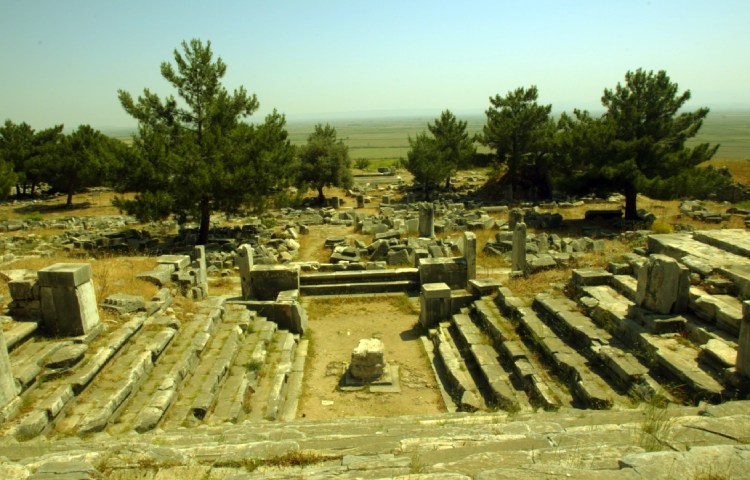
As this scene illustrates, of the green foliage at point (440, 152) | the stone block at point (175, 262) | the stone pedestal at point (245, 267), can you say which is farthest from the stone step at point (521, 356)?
the green foliage at point (440, 152)

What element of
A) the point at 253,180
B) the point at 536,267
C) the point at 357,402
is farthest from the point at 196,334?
the point at 253,180

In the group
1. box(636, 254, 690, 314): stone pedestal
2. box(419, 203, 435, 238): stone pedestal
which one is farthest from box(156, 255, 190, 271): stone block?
box(636, 254, 690, 314): stone pedestal

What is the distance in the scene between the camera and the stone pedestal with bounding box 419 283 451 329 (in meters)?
11.7

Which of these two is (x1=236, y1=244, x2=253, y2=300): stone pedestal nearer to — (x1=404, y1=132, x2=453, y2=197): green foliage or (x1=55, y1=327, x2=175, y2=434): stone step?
(x1=55, y1=327, x2=175, y2=434): stone step

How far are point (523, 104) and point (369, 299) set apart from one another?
2284 cm

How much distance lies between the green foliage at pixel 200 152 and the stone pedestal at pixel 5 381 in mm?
11470

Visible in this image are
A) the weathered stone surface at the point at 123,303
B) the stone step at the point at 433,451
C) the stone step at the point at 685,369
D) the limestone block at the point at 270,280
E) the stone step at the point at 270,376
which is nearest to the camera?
the stone step at the point at 433,451

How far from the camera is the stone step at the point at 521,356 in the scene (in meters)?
7.44

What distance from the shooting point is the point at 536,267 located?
12.9 m

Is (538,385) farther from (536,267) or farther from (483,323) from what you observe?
(536,267)

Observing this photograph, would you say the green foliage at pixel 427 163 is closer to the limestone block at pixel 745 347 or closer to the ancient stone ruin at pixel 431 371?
the ancient stone ruin at pixel 431 371

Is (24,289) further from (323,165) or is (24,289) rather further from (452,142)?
(452,142)

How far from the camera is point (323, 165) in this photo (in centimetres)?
3066

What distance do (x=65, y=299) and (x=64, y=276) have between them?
1.27ft
